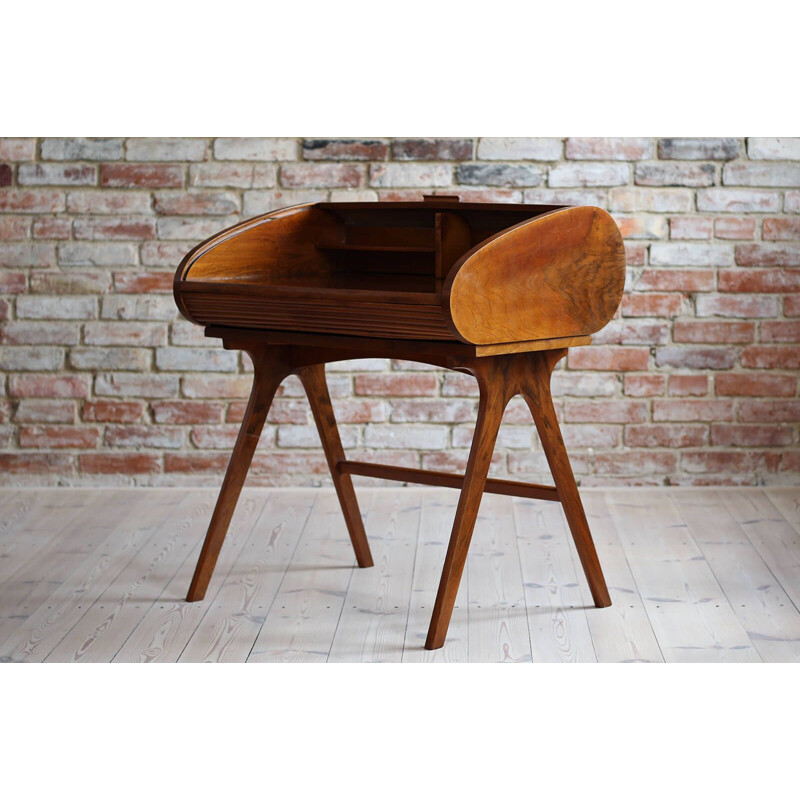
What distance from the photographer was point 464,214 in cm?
224

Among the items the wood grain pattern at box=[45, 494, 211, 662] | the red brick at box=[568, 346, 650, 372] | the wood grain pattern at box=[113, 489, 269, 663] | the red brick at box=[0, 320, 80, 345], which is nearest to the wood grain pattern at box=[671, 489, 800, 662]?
the red brick at box=[568, 346, 650, 372]

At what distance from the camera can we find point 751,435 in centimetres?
316

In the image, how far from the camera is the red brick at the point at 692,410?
315 centimetres

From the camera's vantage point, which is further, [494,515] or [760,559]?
[494,515]

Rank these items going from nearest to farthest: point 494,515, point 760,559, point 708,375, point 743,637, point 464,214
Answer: point 743,637 < point 464,214 < point 760,559 < point 494,515 < point 708,375

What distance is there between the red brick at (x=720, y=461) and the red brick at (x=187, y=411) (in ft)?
4.46

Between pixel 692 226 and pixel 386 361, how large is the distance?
3.07 ft

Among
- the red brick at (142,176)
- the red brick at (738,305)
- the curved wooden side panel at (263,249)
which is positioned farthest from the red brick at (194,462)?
the red brick at (738,305)

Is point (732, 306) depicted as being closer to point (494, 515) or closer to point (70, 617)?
point (494, 515)

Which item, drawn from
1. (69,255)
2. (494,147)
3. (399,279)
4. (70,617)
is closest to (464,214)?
(399,279)

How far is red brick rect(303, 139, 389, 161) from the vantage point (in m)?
3.08

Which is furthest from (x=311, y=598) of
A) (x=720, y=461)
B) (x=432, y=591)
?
(x=720, y=461)

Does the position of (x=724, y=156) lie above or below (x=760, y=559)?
above

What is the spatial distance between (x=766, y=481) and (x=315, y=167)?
5.14ft
